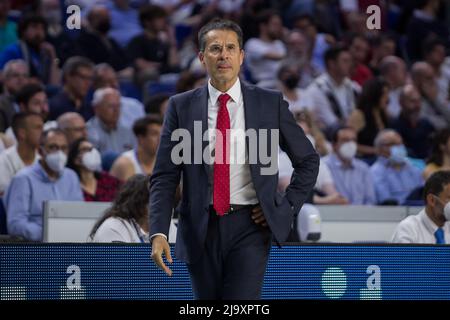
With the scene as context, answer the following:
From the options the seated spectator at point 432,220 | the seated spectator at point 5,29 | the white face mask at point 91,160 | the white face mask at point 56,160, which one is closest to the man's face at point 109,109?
the white face mask at point 91,160

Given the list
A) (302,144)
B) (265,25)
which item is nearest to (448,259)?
(302,144)

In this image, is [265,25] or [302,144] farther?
[265,25]

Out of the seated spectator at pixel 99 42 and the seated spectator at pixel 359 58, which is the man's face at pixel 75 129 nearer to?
the seated spectator at pixel 99 42

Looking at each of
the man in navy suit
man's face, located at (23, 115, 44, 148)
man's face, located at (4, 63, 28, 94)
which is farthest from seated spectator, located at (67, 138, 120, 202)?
the man in navy suit

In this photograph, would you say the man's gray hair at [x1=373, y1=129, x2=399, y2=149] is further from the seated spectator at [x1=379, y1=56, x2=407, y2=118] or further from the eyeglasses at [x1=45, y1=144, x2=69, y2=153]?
the eyeglasses at [x1=45, y1=144, x2=69, y2=153]

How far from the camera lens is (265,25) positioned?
41.0ft

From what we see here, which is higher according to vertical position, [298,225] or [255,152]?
[255,152]

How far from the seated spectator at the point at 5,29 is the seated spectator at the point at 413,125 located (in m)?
4.00

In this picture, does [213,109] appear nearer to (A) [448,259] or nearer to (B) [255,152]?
(B) [255,152]

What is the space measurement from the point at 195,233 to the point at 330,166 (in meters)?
5.60

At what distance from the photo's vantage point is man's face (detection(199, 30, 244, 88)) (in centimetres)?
457

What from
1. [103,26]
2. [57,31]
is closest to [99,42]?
[103,26]

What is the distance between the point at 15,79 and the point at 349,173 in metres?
3.13
